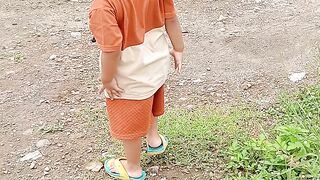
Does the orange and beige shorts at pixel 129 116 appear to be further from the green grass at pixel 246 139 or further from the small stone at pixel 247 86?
the small stone at pixel 247 86

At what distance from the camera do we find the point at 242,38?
4.16 metres

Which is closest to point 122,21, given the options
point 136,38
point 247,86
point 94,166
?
point 136,38

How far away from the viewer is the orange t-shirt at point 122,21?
7.10 ft

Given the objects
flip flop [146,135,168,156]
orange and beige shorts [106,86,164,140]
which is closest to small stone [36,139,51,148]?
flip flop [146,135,168,156]

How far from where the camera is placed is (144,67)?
2.40 metres

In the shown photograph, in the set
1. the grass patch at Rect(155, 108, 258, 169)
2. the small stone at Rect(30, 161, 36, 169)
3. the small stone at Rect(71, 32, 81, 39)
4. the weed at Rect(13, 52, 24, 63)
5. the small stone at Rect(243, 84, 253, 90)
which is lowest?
the small stone at Rect(71, 32, 81, 39)

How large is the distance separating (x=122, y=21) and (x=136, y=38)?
106 mm

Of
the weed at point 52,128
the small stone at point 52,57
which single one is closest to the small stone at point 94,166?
the weed at point 52,128

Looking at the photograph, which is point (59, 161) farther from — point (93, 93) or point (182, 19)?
point (182, 19)

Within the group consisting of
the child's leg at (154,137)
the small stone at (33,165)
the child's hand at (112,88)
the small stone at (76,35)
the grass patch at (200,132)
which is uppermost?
the child's hand at (112,88)

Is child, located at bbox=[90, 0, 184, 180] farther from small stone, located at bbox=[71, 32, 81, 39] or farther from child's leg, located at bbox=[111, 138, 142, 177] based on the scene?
small stone, located at bbox=[71, 32, 81, 39]

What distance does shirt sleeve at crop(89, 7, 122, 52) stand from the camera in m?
2.16

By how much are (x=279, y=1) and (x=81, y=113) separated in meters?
2.16

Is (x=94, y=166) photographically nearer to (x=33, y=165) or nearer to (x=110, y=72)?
(x=33, y=165)
